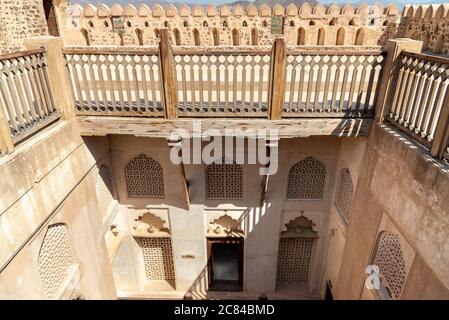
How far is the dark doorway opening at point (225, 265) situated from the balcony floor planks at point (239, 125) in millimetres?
3643

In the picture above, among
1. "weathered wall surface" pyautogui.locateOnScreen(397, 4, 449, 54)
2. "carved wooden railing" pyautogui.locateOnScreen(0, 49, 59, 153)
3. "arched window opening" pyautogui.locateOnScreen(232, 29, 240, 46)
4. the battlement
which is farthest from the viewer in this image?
"arched window opening" pyautogui.locateOnScreen(232, 29, 240, 46)

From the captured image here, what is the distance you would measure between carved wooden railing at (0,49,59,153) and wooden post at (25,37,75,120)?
0.24ft

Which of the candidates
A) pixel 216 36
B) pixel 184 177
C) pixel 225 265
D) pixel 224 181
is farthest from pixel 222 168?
pixel 216 36

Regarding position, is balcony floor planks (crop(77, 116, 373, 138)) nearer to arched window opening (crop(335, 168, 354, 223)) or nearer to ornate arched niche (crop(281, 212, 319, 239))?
arched window opening (crop(335, 168, 354, 223))

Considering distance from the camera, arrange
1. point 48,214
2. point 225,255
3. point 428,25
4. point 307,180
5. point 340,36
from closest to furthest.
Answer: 1. point 48,214
2. point 307,180
3. point 428,25
4. point 340,36
5. point 225,255

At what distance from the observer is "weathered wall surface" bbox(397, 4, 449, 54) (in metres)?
7.62

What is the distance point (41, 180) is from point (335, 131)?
4.16 m

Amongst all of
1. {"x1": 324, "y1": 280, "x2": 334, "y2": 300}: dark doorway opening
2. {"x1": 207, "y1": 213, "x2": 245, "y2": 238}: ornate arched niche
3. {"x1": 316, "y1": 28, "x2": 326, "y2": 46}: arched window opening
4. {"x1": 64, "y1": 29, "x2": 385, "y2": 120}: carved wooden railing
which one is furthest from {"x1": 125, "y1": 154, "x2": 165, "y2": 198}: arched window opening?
{"x1": 316, "y1": 28, "x2": 326, "y2": 46}: arched window opening

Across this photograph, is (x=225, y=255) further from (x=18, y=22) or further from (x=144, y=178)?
(x=18, y=22)

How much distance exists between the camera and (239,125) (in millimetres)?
4883

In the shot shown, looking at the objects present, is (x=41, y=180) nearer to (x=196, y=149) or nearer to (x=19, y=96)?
(x=19, y=96)

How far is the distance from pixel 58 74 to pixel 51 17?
7.28 m

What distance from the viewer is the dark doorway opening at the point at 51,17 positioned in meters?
10.0

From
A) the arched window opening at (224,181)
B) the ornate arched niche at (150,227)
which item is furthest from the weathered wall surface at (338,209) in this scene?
the ornate arched niche at (150,227)
